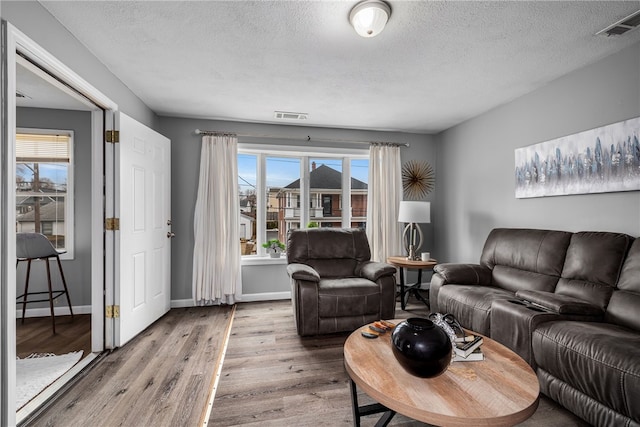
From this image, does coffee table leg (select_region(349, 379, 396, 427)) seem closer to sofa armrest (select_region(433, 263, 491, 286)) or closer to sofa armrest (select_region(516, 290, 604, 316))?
sofa armrest (select_region(516, 290, 604, 316))

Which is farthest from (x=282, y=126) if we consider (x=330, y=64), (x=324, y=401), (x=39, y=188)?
(x=324, y=401)

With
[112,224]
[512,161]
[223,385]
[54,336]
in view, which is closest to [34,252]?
[54,336]

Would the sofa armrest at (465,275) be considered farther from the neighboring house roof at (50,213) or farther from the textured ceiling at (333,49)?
the neighboring house roof at (50,213)

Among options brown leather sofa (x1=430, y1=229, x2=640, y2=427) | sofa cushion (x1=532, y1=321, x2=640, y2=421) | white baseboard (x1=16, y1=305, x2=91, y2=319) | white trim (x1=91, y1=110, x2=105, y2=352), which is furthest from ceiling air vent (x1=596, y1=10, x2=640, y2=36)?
white baseboard (x1=16, y1=305, x2=91, y2=319)

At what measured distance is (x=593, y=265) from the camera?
2.19 m

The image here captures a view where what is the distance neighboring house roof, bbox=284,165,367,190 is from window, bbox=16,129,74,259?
8.70ft

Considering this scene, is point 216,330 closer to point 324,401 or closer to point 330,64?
point 324,401

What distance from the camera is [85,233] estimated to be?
353 cm

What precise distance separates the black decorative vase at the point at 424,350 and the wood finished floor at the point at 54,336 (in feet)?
8.76

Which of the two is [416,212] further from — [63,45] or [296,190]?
[63,45]

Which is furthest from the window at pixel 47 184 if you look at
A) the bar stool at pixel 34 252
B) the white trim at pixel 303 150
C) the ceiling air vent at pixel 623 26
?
the ceiling air vent at pixel 623 26

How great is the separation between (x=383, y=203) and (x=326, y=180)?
0.89 meters

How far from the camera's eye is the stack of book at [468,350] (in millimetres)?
1522

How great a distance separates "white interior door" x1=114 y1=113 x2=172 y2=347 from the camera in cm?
260
